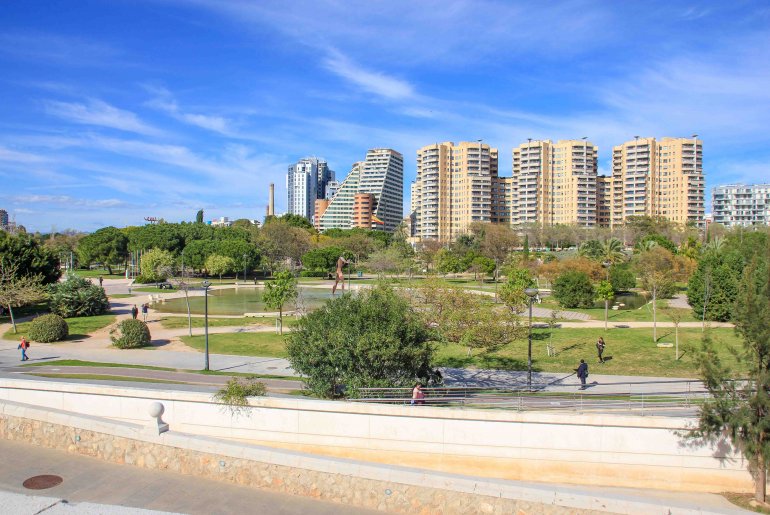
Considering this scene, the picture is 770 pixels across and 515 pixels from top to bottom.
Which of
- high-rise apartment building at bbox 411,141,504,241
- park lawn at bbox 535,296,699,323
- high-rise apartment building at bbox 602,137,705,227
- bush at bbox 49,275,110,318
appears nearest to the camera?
park lawn at bbox 535,296,699,323

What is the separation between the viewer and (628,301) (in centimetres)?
5153

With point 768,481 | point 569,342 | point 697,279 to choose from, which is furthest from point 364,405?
point 697,279

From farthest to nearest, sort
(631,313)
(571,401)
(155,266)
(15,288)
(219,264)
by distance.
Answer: (219,264), (155,266), (631,313), (15,288), (571,401)

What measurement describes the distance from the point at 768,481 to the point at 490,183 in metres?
132

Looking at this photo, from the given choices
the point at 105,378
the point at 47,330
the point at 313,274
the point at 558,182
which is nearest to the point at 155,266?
the point at 313,274

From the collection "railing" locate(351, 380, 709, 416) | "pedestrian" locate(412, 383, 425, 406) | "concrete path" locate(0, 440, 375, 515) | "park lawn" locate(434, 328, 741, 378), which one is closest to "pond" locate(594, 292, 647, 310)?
"park lawn" locate(434, 328, 741, 378)

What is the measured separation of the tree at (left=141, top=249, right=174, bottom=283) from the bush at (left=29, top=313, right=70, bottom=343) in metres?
36.0

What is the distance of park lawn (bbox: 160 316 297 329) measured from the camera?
35875mm

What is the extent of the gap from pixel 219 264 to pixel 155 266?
8376mm

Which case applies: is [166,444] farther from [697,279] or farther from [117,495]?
[697,279]

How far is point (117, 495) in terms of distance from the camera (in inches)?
503

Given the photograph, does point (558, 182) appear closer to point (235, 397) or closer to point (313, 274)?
point (313, 274)

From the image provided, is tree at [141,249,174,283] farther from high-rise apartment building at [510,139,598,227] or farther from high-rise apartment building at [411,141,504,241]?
high-rise apartment building at [510,139,598,227]

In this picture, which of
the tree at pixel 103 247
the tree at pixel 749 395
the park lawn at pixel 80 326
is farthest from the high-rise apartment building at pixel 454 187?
the tree at pixel 749 395
